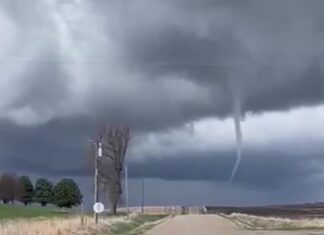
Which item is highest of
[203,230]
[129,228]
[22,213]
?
[22,213]

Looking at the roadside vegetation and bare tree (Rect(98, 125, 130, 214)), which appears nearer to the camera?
bare tree (Rect(98, 125, 130, 214))

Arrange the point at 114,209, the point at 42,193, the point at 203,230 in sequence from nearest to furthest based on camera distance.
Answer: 1. the point at 203,230
2. the point at 114,209
3. the point at 42,193

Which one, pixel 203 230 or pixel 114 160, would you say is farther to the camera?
pixel 114 160

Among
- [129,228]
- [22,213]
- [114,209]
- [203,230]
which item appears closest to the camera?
[203,230]

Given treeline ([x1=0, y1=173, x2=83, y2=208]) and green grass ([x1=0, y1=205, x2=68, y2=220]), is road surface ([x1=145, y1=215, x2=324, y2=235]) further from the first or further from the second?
treeline ([x1=0, y1=173, x2=83, y2=208])

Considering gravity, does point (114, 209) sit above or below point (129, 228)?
above

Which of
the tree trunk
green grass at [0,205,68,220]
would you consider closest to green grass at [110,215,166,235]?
green grass at [0,205,68,220]

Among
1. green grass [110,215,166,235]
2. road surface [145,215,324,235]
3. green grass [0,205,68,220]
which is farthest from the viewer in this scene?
green grass [0,205,68,220]

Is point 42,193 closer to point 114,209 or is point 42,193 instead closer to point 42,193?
point 42,193

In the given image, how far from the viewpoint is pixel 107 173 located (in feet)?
335

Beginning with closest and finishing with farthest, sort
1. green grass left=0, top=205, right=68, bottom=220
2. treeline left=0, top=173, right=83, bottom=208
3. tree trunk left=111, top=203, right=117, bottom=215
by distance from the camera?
1. green grass left=0, top=205, right=68, bottom=220
2. tree trunk left=111, top=203, right=117, bottom=215
3. treeline left=0, top=173, right=83, bottom=208

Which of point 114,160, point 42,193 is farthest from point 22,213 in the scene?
point 42,193

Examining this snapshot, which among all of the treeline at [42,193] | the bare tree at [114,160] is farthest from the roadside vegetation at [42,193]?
the bare tree at [114,160]

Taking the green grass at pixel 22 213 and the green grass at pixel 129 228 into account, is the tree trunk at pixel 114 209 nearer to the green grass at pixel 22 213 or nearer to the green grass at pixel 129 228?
the green grass at pixel 22 213
